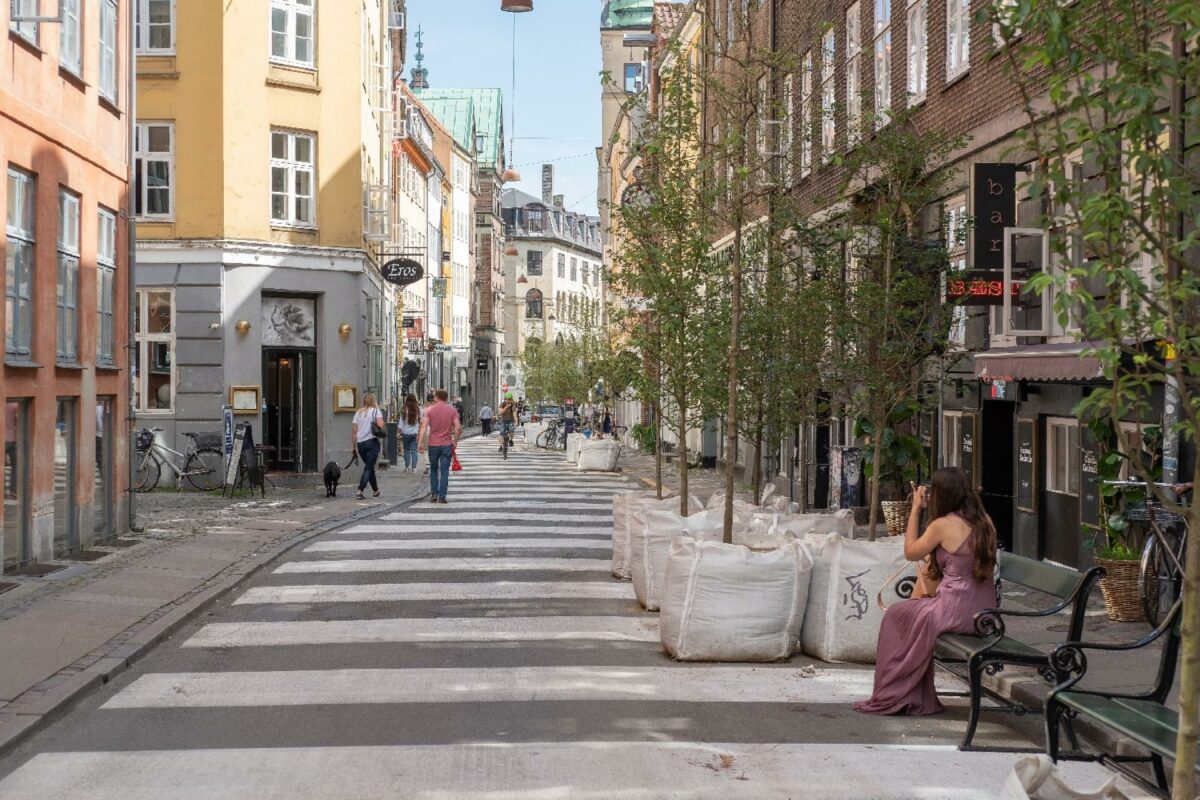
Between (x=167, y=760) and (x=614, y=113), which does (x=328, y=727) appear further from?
(x=614, y=113)

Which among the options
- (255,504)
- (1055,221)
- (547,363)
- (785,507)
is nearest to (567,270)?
(547,363)

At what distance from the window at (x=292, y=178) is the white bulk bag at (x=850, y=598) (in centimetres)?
2169

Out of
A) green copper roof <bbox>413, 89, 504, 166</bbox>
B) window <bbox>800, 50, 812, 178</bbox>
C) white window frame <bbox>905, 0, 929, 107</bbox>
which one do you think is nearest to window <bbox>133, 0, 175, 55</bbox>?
window <bbox>800, 50, 812, 178</bbox>

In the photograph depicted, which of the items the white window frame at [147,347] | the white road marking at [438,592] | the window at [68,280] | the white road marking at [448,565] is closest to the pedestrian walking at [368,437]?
the white window frame at [147,347]

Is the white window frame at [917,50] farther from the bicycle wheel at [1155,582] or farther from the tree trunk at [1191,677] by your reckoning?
the tree trunk at [1191,677]

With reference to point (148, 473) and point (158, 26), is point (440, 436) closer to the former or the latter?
point (148, 473)

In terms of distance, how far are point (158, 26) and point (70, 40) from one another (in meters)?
13.9

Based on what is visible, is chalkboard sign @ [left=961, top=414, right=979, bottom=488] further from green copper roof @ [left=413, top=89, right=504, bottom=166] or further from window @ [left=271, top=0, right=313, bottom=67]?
green copper roof @ [left=413, top=89, right=504, bottom=166]

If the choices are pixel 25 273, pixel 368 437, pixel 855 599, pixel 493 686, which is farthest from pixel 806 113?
pixel 493 686

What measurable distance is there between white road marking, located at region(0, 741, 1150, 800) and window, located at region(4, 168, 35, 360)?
285 inches

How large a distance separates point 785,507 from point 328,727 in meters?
7.58

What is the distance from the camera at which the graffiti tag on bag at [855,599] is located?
10.3 metres

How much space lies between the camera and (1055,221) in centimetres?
562

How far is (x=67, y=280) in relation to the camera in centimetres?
1594
